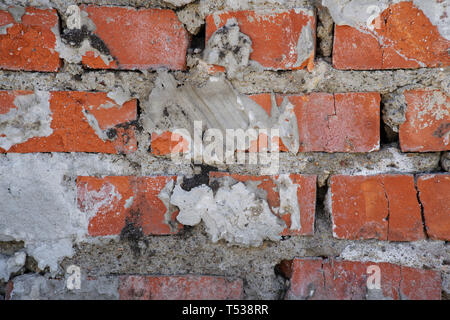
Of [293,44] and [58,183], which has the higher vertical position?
[293,44]

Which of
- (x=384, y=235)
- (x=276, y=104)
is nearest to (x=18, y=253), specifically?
(x=276, y=104)

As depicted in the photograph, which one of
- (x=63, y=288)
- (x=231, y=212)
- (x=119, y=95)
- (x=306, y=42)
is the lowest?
(x=63, y=288)

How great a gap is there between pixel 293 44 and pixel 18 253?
2.54 ft

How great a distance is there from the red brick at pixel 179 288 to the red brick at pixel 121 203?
0.41ft

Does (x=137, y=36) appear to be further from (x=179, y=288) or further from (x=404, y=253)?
(x=404, y=253)

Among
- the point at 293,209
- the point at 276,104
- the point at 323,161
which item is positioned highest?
the point at 276,104

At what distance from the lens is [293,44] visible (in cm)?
74

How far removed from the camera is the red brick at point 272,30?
2.40 feet

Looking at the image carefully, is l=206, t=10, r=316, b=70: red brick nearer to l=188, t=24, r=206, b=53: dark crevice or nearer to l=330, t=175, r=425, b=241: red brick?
l=188, t=24, r=206, b=53: dark crevice

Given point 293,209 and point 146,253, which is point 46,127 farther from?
point 293,209

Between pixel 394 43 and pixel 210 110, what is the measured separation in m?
0.42

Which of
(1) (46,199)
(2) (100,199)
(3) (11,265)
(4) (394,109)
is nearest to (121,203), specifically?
(2) (100,199)

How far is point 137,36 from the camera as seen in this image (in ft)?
2.46

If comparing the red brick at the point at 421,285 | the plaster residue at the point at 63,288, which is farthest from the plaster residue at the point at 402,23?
the plaster residue at the point at 63,288
